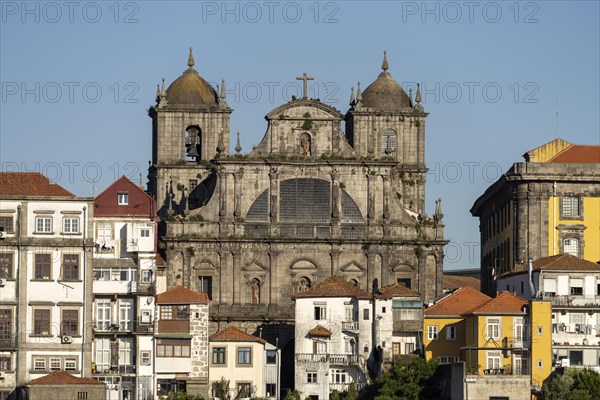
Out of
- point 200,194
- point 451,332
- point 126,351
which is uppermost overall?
point 200,194

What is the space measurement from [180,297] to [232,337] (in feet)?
12.6

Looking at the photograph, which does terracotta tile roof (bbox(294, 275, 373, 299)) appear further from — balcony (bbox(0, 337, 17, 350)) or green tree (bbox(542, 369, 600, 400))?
green tree (bbox(542, 369, 600, 400))

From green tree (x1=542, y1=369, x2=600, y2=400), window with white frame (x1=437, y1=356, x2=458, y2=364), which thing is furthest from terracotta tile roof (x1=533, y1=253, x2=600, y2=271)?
green tree (x1=542, y1=369, x2=600, y2=400)

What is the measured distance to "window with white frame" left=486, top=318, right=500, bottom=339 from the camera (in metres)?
139

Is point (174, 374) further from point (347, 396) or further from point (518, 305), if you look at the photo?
point (518, 305)

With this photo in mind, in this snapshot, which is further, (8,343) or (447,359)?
(447,359)

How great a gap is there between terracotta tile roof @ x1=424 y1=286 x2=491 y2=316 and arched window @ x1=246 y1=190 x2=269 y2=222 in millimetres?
18206

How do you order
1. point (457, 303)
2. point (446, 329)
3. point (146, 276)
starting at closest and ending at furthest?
point (446, 329) → point (457, 303) → point (146, 276)

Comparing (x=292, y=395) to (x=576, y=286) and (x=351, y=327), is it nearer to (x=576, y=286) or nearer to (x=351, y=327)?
(x=351, y=327)

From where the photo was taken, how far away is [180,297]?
149 meters

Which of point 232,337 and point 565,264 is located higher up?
point 565,264

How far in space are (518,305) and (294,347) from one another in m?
18.5

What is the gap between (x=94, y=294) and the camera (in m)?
145

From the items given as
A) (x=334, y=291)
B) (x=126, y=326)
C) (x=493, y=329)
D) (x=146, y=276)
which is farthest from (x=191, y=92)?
(x=493, y=329)
